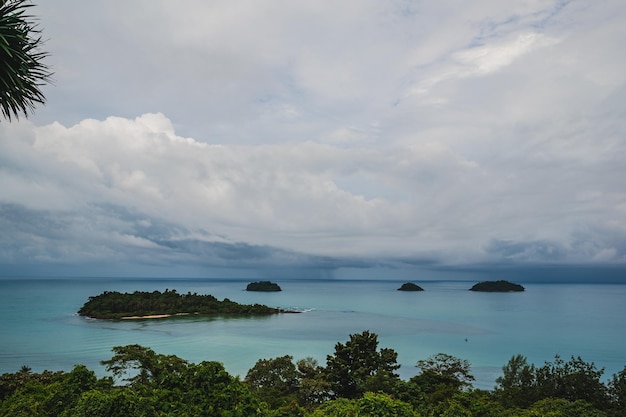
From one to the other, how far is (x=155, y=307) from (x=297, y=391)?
6672cm

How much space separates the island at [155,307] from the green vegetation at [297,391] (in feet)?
193

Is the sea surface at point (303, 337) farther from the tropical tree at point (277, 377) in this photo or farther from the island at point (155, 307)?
the tropical tree at point (277, 377)

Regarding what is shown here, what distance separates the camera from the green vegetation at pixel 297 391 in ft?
24.6

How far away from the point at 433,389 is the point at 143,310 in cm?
7009

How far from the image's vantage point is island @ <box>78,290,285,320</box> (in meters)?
76.6

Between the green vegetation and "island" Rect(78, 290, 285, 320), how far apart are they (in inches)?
2319

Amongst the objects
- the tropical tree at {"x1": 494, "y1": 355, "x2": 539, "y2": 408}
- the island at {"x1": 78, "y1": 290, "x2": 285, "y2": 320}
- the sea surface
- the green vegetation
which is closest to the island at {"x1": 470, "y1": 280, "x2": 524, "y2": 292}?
the sea surface

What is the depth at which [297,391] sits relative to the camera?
23266 millimetres

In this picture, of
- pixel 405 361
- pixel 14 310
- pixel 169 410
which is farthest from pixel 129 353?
pixel 14 310

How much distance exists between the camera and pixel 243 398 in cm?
748

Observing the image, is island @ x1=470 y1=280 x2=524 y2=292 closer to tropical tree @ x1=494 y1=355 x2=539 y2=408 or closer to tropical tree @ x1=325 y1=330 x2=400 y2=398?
tropical tree @ x1=494 y1=355 x2=539 y2=408

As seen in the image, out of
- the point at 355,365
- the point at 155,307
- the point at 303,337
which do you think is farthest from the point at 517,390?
the point at 155,307

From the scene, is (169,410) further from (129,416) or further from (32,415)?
(32,415)

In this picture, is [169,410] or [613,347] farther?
[613,347]
